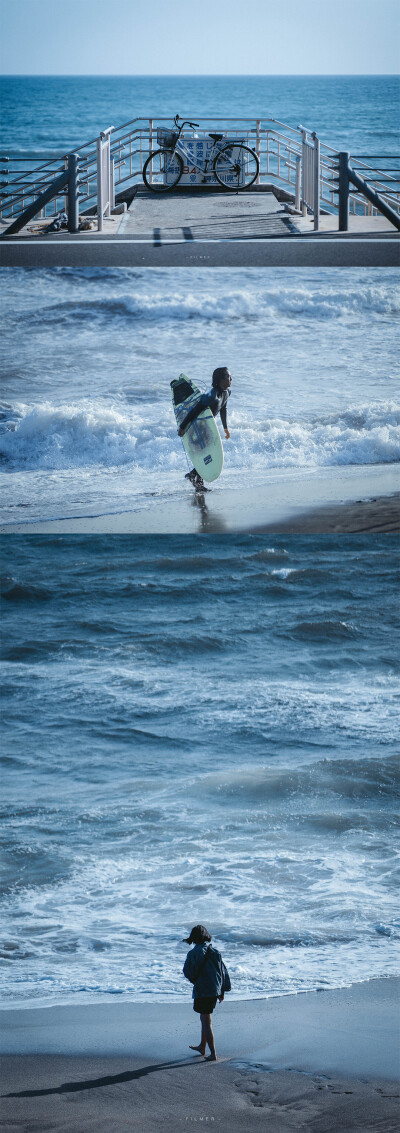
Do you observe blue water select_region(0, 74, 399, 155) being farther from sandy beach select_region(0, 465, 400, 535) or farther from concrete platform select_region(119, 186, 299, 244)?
sandy beach select_region(0, 465, 400, 535)

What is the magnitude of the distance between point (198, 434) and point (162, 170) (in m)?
1.50

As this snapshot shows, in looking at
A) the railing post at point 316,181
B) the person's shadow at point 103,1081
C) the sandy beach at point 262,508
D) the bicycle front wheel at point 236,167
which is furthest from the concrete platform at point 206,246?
the person's shadow at point 103,1081

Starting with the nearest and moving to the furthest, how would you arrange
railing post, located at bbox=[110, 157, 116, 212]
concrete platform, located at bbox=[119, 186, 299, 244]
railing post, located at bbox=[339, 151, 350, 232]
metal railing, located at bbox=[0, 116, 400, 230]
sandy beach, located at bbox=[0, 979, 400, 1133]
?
sandy beach, located at bbox=[0, 979, 400, 1133], railing post, located at bbox=[339, 151, 350, 232], concrete platform, located at bbox=[119, 186, 299, 244], metal railing, located at bbox=[0, 116, 400, 230], railing post, located at bbox=[110, 157, 116, 212]

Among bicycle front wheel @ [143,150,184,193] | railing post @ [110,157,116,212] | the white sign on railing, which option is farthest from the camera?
railing post @ [110,157,116,212]

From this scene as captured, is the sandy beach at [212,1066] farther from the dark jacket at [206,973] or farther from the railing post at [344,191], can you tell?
the railing post at [344,191]

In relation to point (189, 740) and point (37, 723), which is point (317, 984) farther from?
point (37, 723)

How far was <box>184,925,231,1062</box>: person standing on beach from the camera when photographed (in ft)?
14.6

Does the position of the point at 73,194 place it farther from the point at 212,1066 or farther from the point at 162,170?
the point at 212,1066

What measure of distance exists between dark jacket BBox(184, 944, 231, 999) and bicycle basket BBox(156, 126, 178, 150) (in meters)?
3.98

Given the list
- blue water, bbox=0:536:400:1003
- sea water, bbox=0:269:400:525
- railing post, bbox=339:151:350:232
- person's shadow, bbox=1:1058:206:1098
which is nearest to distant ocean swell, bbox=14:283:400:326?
sea water, bbox=0:269:400:525

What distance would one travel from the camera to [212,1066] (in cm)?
432

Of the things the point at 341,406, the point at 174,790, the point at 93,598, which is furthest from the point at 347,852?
the point at 93,598

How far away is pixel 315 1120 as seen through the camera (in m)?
3.94

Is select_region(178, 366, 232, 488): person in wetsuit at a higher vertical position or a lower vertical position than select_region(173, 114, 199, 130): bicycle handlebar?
lower
